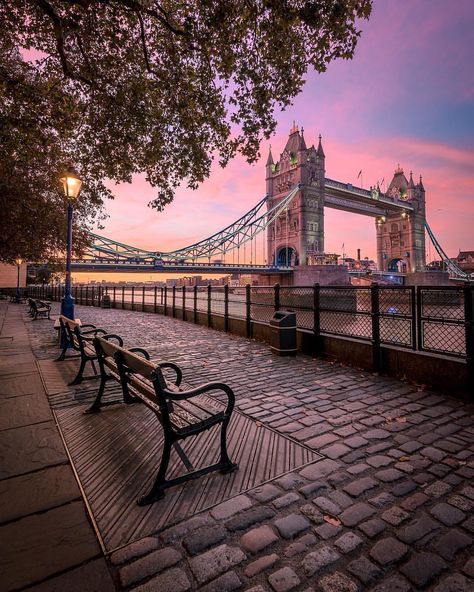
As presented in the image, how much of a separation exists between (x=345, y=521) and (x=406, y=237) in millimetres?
93377

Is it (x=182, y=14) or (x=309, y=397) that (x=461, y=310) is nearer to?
(x=309, y=397)

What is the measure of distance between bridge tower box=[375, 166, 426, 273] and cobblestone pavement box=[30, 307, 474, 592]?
85.9m

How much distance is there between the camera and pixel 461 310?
4.25m

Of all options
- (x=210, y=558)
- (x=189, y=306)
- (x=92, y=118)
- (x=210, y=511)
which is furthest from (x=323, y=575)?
(x=189, y=306)

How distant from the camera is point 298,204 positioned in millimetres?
65312

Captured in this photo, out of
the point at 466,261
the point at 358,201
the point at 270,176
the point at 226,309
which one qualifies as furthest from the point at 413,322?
the point at 466,261

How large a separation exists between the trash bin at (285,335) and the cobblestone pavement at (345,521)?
2.69 metres

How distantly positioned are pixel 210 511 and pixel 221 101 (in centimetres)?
723

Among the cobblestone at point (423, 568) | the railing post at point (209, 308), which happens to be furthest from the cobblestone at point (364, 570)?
the railing post at point (209, 308)

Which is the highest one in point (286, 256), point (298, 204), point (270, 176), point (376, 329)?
point (270, 176)

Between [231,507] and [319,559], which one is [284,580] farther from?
[231,507]

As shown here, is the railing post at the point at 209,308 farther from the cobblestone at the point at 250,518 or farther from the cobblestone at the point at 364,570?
the cobblestone at the point at 364,570

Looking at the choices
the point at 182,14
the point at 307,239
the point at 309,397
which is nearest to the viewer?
the point at 309,397

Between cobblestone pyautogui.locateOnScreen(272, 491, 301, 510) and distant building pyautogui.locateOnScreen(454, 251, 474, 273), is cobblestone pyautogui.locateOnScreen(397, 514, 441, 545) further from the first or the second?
distant building pyautogui.locateOnScreen(454, 251, 474, 273)
